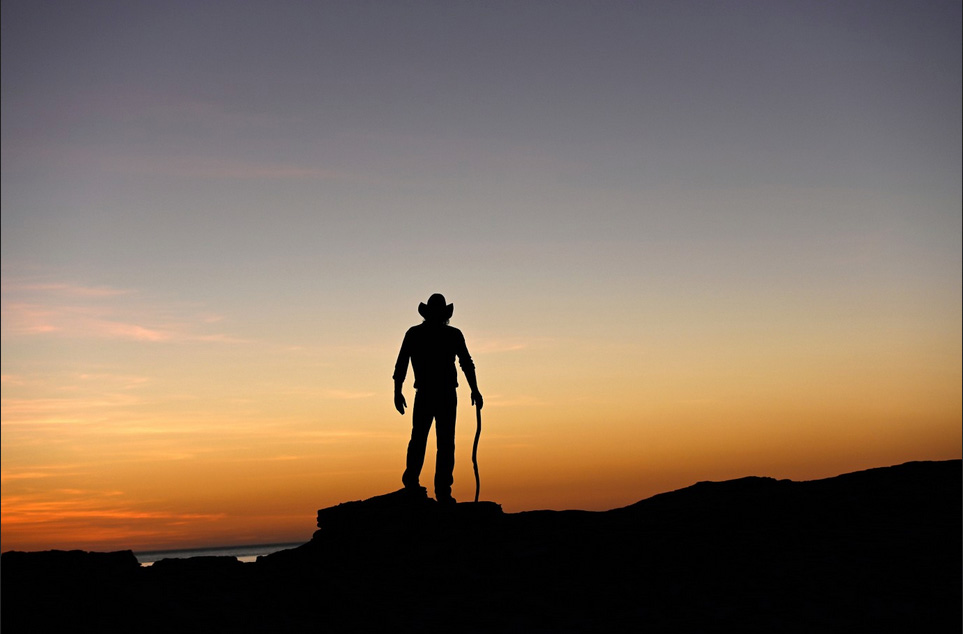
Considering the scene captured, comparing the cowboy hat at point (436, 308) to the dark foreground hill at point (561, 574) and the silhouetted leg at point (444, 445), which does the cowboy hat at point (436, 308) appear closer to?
the silhouetted leg at point (444, 445)

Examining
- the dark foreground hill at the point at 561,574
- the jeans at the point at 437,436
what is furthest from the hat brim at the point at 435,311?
the dark foreground hill at the point at 561,574

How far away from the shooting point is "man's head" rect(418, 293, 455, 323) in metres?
15.6

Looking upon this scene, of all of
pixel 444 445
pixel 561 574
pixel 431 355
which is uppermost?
pixel 431 355

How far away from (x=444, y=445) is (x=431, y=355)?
5.09ft

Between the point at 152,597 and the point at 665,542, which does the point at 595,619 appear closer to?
the point at 665,542

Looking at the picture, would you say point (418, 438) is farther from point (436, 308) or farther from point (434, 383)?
point (436, 308)

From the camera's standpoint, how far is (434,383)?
15.5m

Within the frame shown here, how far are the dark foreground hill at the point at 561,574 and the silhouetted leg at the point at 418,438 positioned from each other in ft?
2.78

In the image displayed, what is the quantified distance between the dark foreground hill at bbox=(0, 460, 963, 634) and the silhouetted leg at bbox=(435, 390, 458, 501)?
0.96 meters

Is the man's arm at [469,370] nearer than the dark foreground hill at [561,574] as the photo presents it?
No

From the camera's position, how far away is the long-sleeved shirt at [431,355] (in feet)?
50.9

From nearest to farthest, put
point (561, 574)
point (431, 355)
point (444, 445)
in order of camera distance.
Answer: point (561, 574) < point (444, 445) < point (431, 355)

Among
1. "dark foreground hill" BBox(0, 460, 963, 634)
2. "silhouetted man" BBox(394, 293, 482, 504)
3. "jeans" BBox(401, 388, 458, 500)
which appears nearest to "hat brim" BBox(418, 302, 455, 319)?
"silhouetted man" BBox(394, 293, 482, 504)

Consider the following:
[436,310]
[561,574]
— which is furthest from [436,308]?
[561,574]
